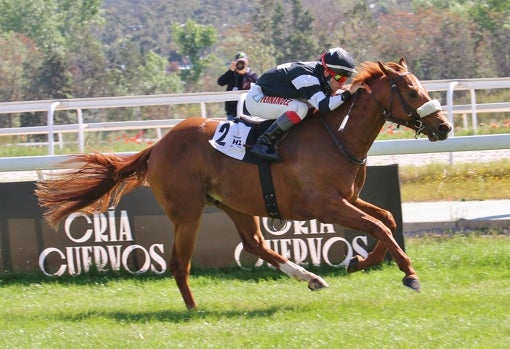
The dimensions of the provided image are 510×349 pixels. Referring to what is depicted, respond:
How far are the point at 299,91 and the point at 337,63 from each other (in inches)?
15.3

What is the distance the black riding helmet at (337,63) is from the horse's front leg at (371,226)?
109cm

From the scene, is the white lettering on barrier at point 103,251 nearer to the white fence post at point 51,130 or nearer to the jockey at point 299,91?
the jockey at point 299,91

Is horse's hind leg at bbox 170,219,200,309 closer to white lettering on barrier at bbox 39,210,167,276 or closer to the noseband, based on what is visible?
white lettering on barrier at bbox 39,210,167,276

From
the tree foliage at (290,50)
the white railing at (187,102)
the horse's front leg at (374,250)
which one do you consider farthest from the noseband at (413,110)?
the tree foliage at (290,50)

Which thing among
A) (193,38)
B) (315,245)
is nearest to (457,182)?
(315,245)

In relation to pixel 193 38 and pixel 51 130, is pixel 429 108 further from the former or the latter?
pixel 193 38

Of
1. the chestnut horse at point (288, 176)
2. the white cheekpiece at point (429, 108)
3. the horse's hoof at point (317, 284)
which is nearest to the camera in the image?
the white cheekpiece at point (429, 108)

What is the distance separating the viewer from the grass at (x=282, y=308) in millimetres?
6624

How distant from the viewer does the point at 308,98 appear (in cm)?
798

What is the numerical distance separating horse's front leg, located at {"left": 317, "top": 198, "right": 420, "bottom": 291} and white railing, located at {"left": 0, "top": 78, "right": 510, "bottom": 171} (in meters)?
3.03

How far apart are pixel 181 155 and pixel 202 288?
1.32 metres

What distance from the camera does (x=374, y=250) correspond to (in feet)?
26.0

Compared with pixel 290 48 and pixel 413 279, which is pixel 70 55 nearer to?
pixel 290 48

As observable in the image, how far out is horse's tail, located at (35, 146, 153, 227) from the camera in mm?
8852
